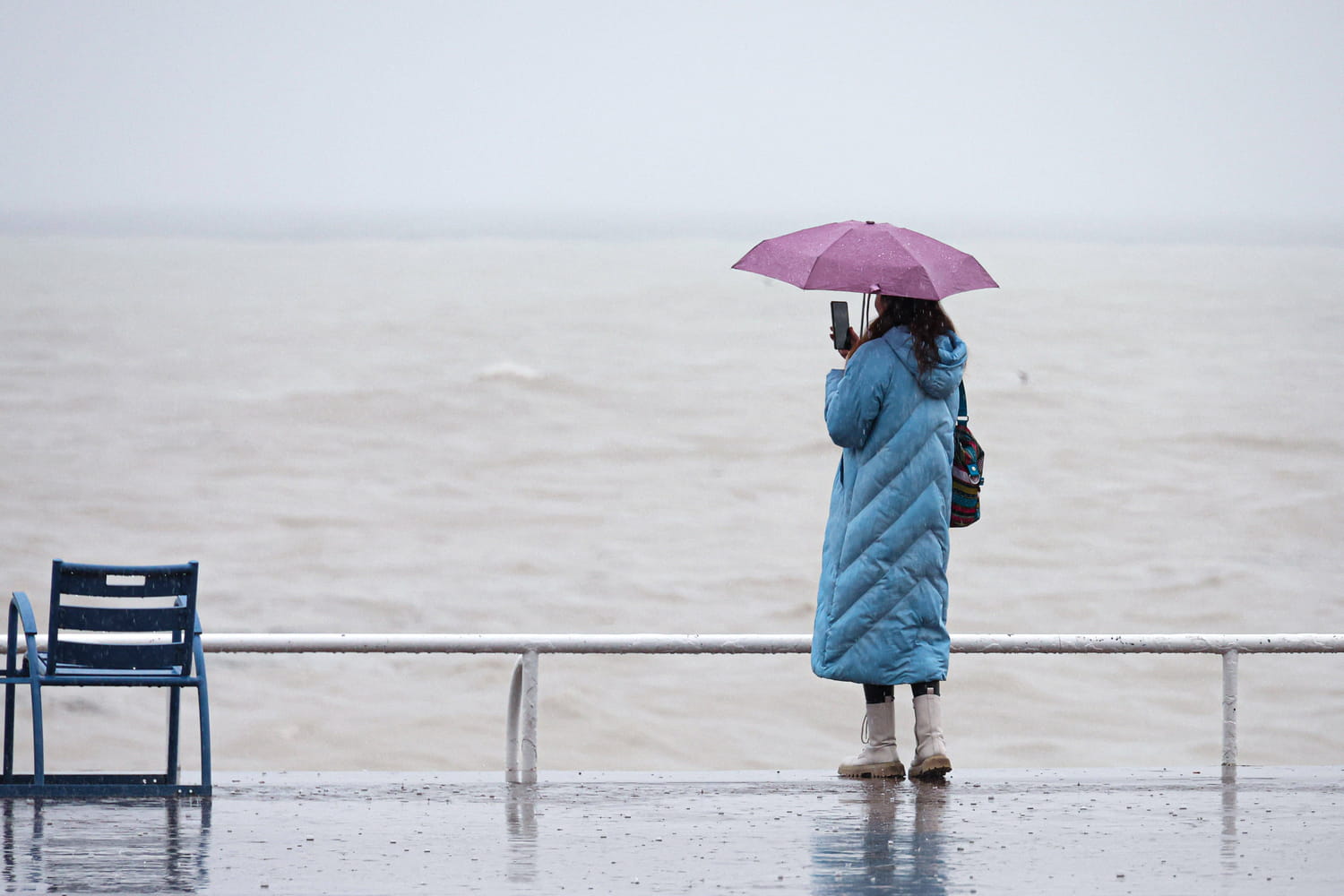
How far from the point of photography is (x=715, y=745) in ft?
104

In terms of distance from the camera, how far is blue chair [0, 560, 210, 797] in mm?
5418

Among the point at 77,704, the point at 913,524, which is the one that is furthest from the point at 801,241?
the point at 77,704

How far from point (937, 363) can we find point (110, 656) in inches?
99.6

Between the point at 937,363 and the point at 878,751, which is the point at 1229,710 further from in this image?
the point at 937,363

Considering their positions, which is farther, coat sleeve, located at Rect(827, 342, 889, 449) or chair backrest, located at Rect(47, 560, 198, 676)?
coat sleeve, located at Rect(827, 342, 889, 449)

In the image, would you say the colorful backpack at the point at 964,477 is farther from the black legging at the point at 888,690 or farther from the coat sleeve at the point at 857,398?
the black legging at the point at 888,690

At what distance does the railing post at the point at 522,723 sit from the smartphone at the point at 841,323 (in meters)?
1.36

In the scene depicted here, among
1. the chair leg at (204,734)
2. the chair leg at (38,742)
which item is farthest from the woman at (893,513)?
the chair leg at (38,742)

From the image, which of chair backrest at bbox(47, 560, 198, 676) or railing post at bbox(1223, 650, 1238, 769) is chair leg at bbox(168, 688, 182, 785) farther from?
railing post at bbox(1223, 650, 1238, 769)

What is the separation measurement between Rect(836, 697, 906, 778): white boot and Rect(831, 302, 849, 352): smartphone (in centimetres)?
107

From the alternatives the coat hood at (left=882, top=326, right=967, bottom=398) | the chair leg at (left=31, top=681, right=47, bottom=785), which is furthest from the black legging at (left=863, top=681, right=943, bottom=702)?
the chair leg at (left=31, top=681, right=47, bottom=785)

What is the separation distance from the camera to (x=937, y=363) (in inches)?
222

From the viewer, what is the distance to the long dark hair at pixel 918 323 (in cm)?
563

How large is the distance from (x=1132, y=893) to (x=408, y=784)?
8.78 feet
